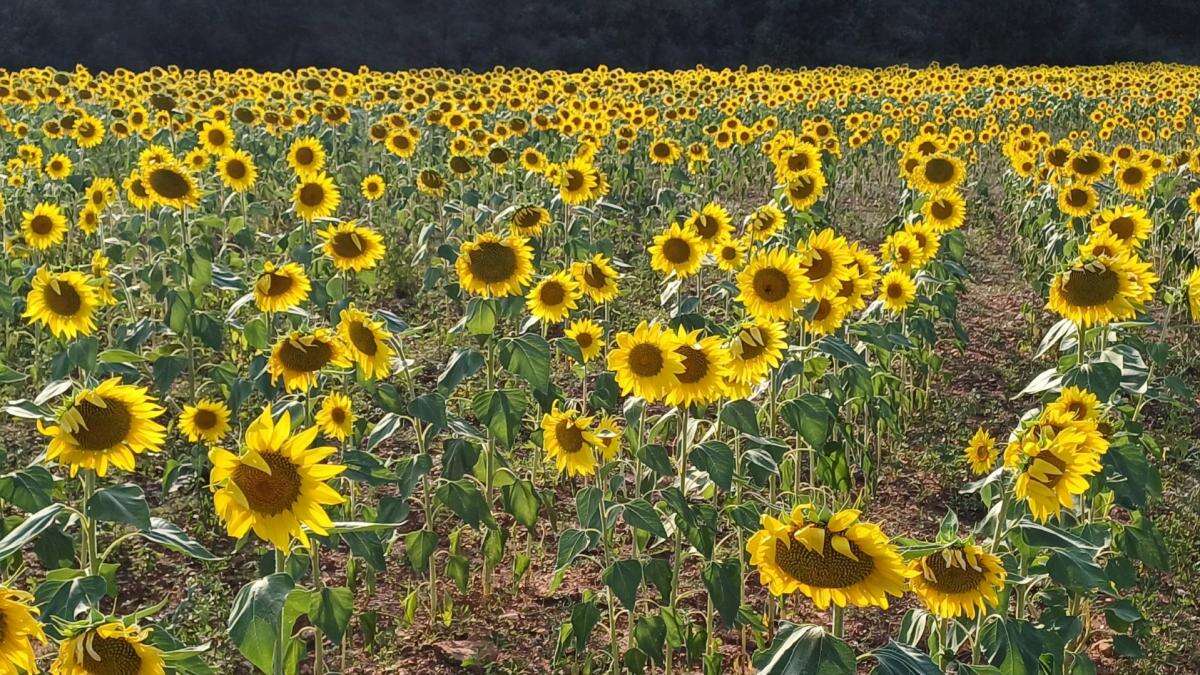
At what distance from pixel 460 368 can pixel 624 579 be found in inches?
34.0

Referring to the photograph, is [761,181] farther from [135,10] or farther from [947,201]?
[135,10]

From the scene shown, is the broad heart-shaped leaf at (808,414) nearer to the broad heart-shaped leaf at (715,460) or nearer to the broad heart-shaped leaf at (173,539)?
the broad heart-shaped leaf at (715,460)

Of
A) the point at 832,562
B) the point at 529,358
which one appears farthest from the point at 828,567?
the point at 529,358

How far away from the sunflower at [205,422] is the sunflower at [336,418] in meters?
0.82

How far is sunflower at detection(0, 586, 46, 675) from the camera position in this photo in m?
1.84

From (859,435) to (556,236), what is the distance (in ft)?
11.2

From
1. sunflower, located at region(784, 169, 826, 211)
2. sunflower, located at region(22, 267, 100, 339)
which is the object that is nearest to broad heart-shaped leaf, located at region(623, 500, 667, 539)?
sunflower, located at region(22, 267, 100, 339)

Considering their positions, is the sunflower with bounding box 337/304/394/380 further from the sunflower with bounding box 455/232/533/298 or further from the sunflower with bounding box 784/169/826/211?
the sunflower with bounding box 784/169/826/211

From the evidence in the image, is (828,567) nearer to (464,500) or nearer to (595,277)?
(464,500)

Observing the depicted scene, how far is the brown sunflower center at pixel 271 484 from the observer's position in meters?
2.15

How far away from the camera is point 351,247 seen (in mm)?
4883

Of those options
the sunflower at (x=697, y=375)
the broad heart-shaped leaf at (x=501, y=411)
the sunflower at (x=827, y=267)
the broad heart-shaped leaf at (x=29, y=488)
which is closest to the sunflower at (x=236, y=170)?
the broad heart-shaped leaf at (x=501, y=411)

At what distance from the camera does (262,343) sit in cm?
449

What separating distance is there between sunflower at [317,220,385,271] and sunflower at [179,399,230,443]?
90 centimetres
